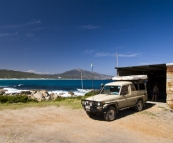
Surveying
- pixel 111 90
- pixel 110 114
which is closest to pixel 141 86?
pixel 111 90

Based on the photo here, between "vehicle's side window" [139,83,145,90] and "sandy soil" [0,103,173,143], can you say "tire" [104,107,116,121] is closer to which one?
"sandy soil" [0,103,173,143]

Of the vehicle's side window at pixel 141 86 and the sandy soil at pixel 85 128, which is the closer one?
the sandy soil at pixel 85 128

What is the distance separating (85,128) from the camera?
8828mm

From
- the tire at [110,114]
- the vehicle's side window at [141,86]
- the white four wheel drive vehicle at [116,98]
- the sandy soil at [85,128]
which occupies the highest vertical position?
the vehicle's side window at [141,86]

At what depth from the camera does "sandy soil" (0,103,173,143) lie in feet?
24.0

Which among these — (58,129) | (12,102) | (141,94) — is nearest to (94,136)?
(58,129)

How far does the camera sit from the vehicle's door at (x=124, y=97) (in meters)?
10.8

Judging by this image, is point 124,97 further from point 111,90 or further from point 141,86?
point 141,86

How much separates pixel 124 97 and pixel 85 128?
12.1ft

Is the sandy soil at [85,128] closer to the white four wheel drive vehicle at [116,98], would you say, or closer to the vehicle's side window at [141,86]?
the white four wheel drive vehicle at [116,98]

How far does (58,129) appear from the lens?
867cm

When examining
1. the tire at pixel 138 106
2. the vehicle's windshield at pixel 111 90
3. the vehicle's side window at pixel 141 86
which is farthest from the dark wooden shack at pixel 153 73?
the vehicle's windshield at pixel 111 90

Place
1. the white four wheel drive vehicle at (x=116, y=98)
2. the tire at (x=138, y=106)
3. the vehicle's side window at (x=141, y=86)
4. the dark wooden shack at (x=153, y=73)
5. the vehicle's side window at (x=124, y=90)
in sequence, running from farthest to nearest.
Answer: the dark wooden shack at (x=153, y=73), the vehicle's side window at (x=141, y=86), the tire at (x=138, y=106), the vehicle's side window at (x=124, y=90), the white four wheel drive vehicle at (x=116, y=98)

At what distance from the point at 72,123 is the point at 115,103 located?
2.98 m
